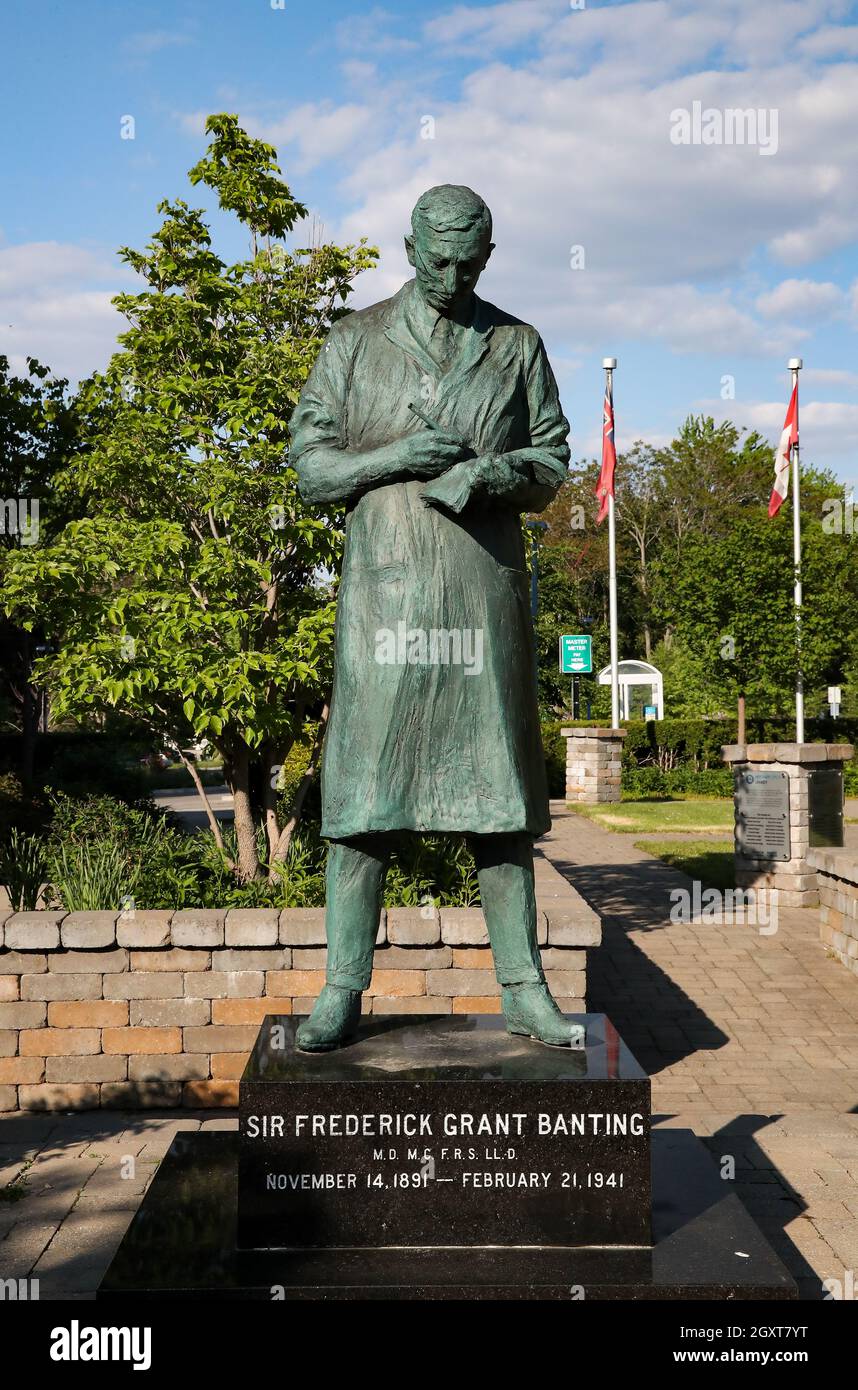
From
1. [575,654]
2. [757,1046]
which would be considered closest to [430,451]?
[757,1046]

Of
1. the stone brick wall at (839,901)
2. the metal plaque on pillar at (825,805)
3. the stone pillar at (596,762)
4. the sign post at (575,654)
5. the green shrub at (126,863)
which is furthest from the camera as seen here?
the sign post at (575,654)

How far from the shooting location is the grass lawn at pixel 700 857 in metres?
13.5

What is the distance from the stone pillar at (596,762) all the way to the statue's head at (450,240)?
2105 cm

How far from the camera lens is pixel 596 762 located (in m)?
24.5

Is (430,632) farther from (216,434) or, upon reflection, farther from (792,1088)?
(216,434)

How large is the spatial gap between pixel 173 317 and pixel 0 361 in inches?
309

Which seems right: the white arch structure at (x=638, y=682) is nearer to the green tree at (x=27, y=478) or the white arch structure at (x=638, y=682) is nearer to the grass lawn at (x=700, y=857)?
the grass lawn at (x=700, y=857)

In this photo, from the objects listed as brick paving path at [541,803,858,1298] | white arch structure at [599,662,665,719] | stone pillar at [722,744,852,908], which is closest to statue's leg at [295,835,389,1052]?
brick paving path at [541,803,858,1298]

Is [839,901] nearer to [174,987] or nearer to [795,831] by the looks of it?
[795,831]

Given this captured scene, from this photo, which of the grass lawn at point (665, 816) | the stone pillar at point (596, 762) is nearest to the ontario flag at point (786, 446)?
the grass lawn at point (665, 816)

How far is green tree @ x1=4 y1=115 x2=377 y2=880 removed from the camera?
7488mm

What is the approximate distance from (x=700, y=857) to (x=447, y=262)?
12.6 meters

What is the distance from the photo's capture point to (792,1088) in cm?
652

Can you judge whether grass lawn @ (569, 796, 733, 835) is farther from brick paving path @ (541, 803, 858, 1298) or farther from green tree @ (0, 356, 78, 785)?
green tree @ (0, 356, 78, 785)
